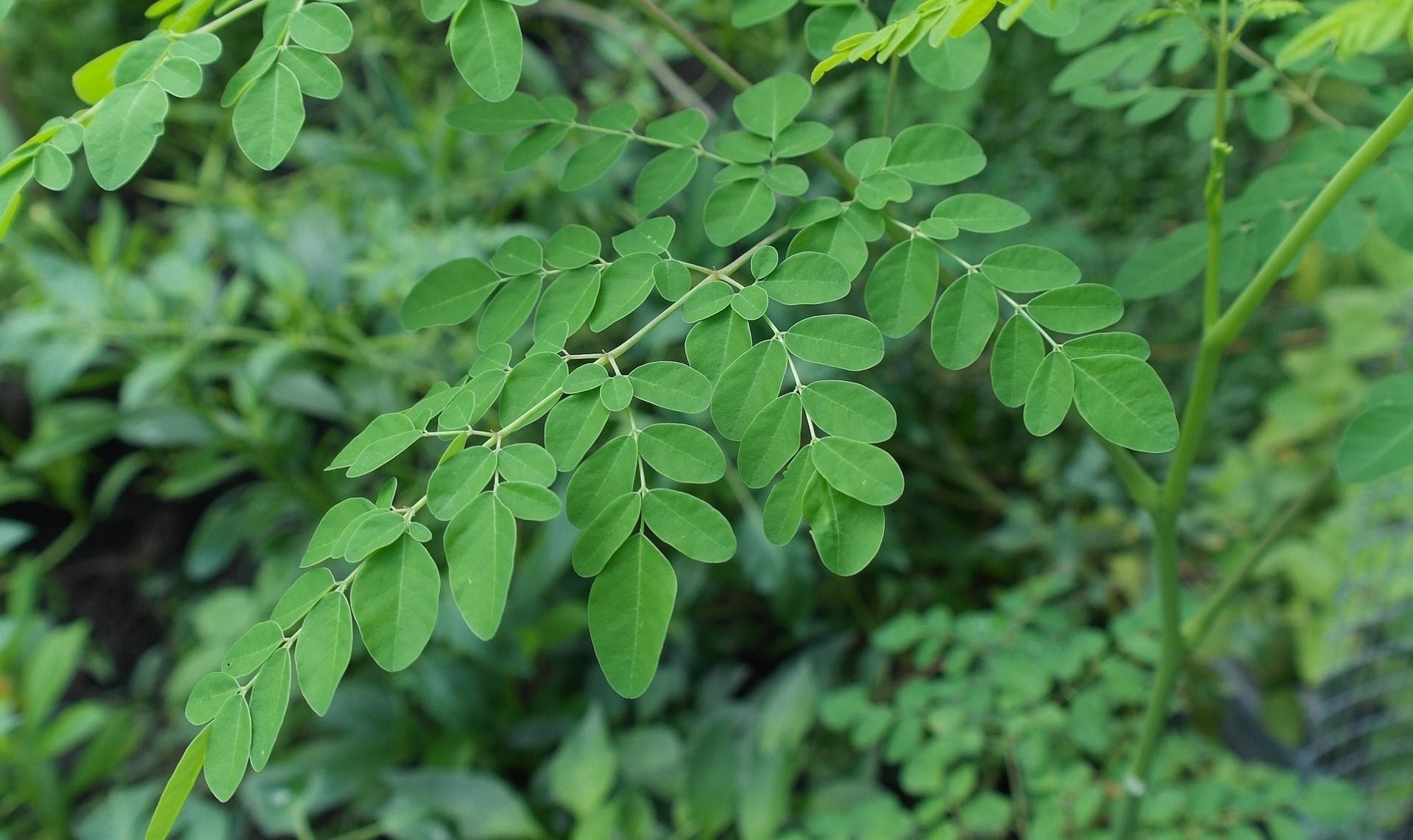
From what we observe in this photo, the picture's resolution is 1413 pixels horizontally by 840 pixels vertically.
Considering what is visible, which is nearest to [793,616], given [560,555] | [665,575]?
[560,555]

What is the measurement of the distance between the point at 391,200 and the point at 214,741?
114 cm

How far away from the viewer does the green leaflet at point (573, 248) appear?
64 centimetres

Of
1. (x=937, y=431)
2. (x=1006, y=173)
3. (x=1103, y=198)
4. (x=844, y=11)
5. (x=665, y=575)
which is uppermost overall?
(x=844, y=11)

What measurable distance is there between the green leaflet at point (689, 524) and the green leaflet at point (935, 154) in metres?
0.28

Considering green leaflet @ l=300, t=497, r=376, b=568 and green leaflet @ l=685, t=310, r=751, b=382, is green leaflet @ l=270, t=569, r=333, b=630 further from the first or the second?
green leaflet @ l=685, t=310, r=751, b=382

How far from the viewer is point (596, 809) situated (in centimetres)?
131

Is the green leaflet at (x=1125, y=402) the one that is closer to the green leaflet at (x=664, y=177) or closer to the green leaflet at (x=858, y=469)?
the green leaflet at (x=858, y=469)

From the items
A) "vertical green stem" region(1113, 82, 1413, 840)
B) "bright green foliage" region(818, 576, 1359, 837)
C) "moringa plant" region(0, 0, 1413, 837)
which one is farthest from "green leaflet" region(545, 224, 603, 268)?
"bright green foliage" region(818, 576, 1359, 837)

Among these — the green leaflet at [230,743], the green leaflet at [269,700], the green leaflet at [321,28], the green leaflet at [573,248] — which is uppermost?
the green leaflet at [321,28]

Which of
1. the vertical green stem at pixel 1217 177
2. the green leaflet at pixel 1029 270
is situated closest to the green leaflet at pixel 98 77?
the green leaflet at pixel 1029 270

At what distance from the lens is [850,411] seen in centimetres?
57

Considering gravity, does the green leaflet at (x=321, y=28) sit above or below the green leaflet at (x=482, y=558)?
above

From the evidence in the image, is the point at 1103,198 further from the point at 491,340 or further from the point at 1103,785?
the point at 491,340

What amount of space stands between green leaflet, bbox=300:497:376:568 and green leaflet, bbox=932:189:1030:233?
0.40 meters
